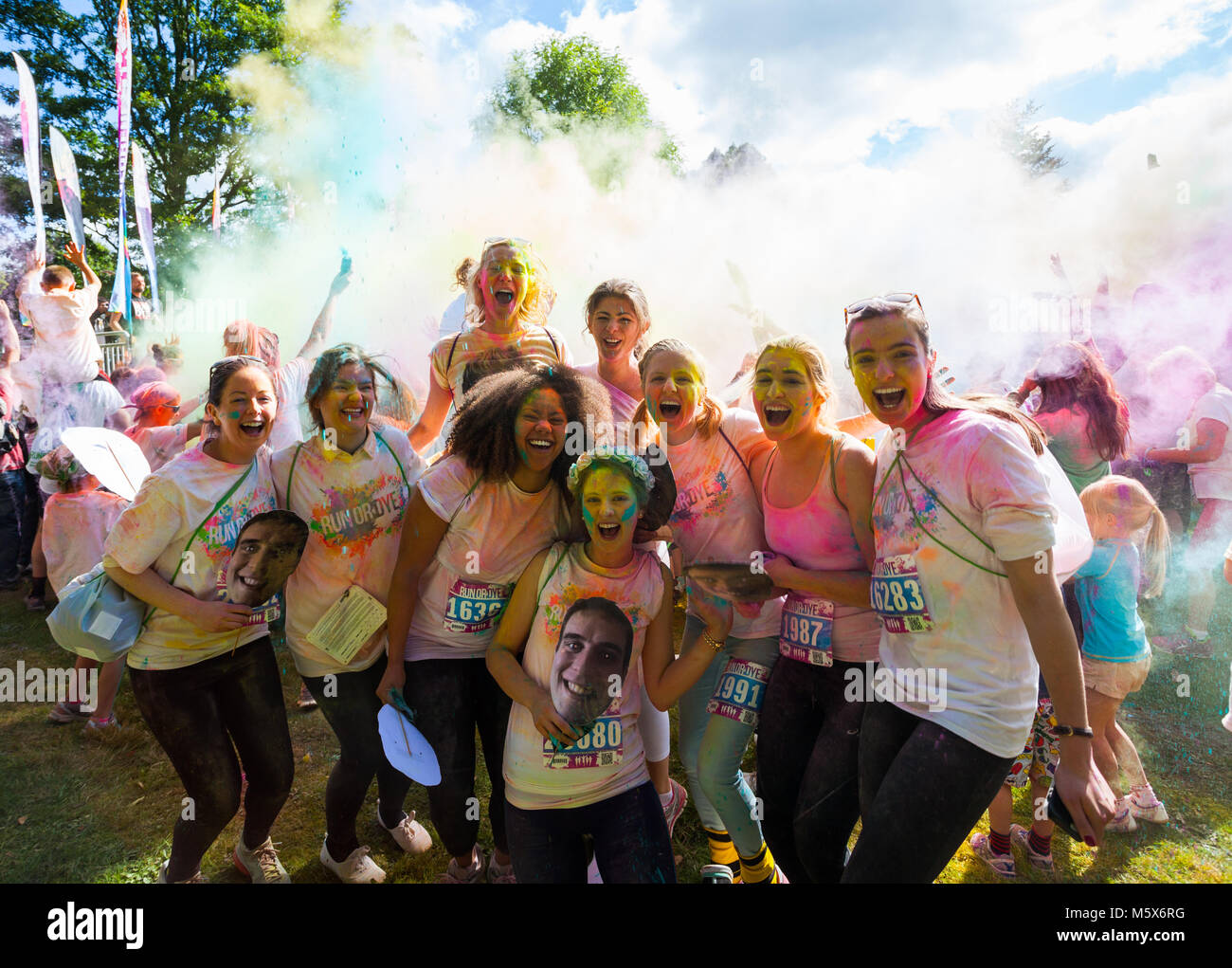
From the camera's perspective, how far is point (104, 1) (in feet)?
54.7

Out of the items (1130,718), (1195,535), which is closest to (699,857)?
(1130,718)

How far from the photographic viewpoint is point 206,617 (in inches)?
92.5

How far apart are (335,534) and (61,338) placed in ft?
17.0

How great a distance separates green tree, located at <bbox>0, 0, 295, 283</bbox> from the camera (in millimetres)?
16219

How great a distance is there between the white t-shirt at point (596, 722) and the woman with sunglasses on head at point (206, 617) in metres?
1.07

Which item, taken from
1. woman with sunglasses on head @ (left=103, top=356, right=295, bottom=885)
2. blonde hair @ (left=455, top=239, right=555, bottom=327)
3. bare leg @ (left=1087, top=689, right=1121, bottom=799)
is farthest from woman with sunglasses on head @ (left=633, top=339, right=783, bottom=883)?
bare leg @ (left=1087, top=689, right=1121, bottom=799)

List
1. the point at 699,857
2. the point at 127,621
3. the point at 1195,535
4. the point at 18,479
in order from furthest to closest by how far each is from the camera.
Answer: the point at 18,479 < the point at 1195,535 < the point at 699,857 < the point at 127,621

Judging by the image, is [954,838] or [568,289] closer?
[954,838]

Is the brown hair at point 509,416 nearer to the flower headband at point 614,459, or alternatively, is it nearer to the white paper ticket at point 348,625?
the flower headband at point 614,459

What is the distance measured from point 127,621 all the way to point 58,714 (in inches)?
107

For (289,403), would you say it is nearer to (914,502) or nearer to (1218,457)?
(914,502)

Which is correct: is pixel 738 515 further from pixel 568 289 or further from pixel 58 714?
pixel 568 289

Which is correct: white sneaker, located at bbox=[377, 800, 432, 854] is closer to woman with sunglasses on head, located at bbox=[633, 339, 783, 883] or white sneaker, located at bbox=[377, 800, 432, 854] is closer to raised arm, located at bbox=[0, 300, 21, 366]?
woman with sunglasses on head, located at bbox=[633, 339, 783, 883]

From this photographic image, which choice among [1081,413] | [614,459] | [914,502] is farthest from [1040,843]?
[614,459]
